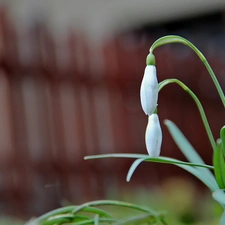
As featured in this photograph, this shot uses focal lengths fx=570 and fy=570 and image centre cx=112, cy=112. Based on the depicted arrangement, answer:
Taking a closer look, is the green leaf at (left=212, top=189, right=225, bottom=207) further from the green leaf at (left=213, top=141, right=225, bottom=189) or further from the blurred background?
the blurred background

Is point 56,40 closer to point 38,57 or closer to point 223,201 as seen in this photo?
point 38,57

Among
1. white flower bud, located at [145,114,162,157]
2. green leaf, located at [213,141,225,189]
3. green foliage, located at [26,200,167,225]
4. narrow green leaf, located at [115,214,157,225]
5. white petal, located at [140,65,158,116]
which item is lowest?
narrow green leaf, located at [115,214,157,225]

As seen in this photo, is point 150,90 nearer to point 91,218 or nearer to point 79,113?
point 91,218

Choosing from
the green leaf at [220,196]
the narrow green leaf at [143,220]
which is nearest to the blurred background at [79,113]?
the narrow green leaf at [143,220]

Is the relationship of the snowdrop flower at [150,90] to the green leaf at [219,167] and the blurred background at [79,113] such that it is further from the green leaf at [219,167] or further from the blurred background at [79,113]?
the blurred background at [79,113]

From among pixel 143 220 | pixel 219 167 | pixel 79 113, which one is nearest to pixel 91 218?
pixel 143 220

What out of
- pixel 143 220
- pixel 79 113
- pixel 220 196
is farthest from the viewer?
pixel 79 113

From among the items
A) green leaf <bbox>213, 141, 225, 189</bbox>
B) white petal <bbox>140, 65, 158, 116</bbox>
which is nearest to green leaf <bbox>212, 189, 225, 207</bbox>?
green leaf <bbox>213, 141, 225, 189</bbox>
